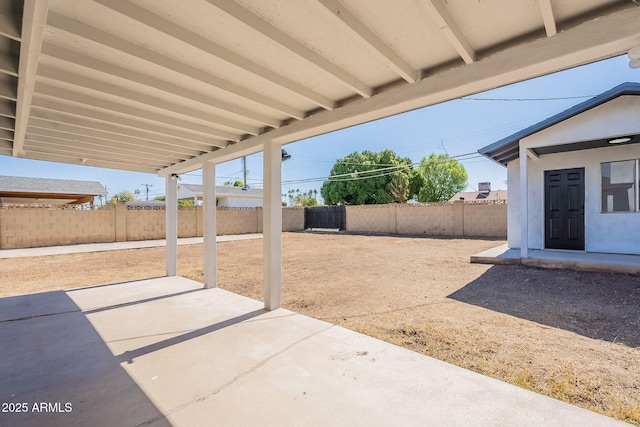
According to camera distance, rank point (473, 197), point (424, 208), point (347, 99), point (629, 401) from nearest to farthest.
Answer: point (629, 401) → point (347, 99) → point (424, 208) → point (473, 197)

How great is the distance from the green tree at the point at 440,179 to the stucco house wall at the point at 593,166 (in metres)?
21.3

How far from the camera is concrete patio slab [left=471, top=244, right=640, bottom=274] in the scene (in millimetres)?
5279

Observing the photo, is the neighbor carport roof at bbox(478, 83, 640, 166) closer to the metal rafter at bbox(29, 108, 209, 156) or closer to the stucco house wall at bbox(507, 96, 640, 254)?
the stucco house wall at bbox(507, 96, 640, 254)

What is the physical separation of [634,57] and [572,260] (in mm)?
5448

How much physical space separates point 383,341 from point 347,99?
234 centimetres

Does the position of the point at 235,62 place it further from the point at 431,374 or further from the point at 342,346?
the point at 431,374

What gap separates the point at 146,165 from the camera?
18.7 ft

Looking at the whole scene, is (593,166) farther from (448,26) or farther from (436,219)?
(436,219)

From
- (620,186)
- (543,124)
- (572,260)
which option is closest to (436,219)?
(620,186)

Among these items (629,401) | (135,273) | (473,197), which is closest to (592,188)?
(629,401)

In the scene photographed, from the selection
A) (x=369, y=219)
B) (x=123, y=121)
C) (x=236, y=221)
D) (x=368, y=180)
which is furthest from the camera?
(x=368, y=180)

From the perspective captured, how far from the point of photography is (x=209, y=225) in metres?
4.83

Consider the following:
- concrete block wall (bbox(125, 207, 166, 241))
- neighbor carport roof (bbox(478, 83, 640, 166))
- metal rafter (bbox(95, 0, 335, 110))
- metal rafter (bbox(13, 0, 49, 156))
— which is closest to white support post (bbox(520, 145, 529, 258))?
neighbor carport roof (bbox(478, 83, 640, 166))

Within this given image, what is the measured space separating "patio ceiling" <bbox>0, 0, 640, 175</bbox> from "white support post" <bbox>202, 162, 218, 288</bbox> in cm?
151
